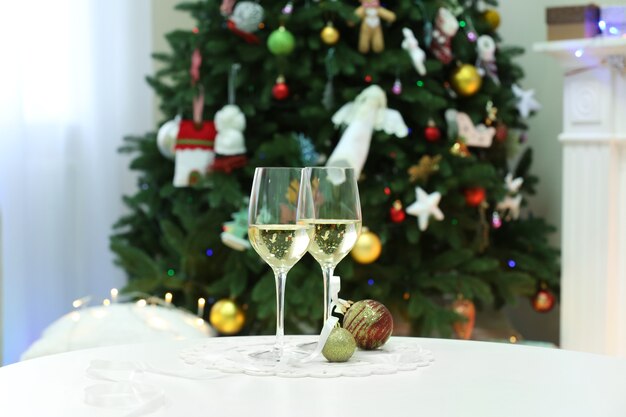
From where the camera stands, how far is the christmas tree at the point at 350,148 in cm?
279

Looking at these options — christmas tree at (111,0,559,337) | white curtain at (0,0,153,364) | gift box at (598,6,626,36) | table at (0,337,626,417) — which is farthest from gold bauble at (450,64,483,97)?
table at (0,337,626,417)

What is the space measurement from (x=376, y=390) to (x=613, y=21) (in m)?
2.08

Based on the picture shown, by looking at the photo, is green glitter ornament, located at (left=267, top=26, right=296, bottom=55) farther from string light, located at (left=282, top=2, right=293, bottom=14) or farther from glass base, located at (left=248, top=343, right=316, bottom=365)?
glass base, located at (left=248, top=343, right=316, bottom=365)

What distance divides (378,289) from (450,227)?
12.4 inches

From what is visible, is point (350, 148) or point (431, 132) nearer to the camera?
point (350, 148)

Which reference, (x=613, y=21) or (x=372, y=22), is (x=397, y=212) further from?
(x=613, y=21)

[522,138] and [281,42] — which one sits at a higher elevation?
[281,42]

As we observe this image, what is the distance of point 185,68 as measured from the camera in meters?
3.03

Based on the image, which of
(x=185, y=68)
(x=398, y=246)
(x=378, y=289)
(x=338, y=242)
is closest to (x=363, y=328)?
(x=338, y=242)

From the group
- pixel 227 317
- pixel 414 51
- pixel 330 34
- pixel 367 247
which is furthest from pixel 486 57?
pixel 227 317

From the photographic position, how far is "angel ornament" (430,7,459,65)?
2.93m

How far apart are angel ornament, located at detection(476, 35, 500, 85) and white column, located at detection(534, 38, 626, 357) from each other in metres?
0.26

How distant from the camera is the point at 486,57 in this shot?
3.06 metres

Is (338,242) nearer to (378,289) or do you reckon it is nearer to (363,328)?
(363,328)
